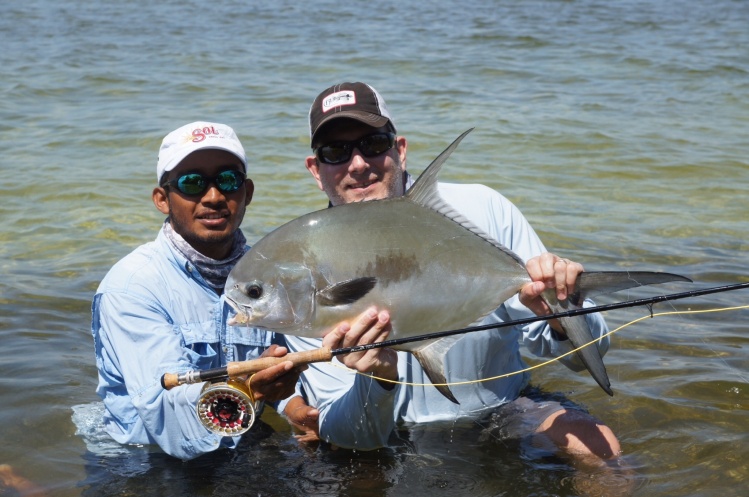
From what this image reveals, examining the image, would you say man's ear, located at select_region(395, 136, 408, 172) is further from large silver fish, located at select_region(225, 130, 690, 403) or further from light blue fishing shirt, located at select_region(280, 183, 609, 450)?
large silver fish, located at select_region(225, 130, 690, 403)

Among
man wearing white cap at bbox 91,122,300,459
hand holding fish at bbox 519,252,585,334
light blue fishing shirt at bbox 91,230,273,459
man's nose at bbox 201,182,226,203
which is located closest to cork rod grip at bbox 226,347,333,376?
light blue fishing shirt at bbox 91,230,273,459

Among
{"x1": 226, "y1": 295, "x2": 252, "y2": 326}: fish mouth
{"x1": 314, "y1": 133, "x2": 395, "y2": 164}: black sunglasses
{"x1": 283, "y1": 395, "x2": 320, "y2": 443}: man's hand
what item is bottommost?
{"x1": 283, "y1": 395, "x2": 320, "y2": 443}: man's hand

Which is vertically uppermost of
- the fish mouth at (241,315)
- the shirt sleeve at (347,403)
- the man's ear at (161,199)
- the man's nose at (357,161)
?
the man's nose at (357,161)

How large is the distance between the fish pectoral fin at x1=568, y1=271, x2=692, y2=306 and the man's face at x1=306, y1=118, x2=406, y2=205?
3.25 ft

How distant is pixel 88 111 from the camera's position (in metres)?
11.1

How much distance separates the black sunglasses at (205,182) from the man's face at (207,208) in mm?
12

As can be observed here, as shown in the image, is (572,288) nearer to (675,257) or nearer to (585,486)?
(585,486)

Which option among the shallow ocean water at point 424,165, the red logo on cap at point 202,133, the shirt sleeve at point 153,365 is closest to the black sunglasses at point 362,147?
the red logo on cap at point 202,133

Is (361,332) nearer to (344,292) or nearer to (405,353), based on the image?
(344,292)

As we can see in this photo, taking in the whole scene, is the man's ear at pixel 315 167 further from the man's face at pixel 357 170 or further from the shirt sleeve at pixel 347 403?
the shirt sleeve at pixel 347 403

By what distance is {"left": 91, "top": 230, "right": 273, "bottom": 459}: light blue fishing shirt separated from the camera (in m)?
3.33

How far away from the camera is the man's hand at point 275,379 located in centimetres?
300

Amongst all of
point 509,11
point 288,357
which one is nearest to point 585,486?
point 288,357

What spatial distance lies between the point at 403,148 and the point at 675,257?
3.05 meters
